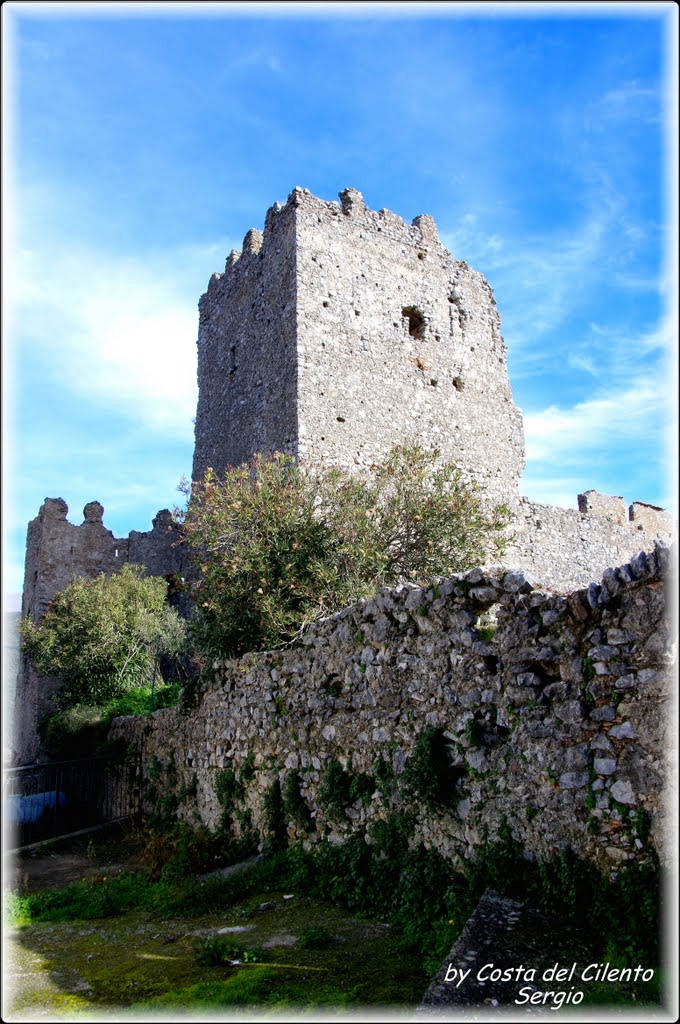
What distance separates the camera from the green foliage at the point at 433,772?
18.8ft

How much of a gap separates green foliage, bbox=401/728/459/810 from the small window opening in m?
12.8

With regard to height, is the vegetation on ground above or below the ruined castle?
below

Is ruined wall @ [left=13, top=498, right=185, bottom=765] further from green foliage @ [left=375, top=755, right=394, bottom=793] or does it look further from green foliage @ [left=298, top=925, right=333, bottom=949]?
green foliage @ [left=298, top=925, right=333, bottom=949]

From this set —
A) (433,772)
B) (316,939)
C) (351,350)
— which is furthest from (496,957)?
(351,350)

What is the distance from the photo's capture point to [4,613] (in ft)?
12.7

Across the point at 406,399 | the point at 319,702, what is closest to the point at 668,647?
the point at 319,702

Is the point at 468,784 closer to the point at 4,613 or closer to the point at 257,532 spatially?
the point at 4,613

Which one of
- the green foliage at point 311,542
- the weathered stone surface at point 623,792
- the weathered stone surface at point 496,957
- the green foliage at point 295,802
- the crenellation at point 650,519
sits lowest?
the green foliage at point 295,802

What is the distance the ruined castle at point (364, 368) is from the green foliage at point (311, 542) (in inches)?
103

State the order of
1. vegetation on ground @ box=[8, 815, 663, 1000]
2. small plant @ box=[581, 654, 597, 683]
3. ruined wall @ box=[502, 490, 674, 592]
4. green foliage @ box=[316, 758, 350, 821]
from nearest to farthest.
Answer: vegetation on ground @ box=[8, 815, 663, 1000] < small plant @ box=[581, 654, 597, 683] < green foliage @ box=[316, 758, 350, 821] < ruined wall @ box=[502, 490, 674, 592]

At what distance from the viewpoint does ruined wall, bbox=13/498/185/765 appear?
20.0m

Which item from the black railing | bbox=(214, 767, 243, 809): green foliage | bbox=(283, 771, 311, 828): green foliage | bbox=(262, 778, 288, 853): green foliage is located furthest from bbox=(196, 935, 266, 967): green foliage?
the black railing

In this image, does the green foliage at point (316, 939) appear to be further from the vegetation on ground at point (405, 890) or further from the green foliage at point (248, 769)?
the green foliage at point (248, 769)

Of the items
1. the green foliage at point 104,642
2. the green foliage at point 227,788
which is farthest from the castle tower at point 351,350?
the green foliage at point 227,788
